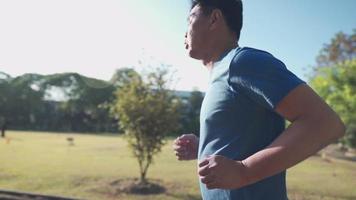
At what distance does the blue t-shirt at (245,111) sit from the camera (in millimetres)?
1563

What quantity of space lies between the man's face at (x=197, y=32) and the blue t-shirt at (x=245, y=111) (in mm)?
180

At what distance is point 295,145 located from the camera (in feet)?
4.76

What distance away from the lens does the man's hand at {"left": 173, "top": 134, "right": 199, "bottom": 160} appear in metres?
2.27

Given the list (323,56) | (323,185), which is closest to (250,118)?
(323,185)

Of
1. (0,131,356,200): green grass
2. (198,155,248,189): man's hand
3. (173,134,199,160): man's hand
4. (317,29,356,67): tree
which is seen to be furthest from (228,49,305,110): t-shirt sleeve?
(317,29,356,67): tree

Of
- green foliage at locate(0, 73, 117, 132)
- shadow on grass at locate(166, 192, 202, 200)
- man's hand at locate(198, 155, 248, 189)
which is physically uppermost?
man's hand at locate(198, 155, 248, 189)

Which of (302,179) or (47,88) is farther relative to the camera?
(47,88)

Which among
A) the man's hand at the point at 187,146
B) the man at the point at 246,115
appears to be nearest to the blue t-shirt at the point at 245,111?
the man at the point at 246,115

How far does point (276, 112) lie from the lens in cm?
159

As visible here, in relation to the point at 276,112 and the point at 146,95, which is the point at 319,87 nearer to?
the point at 146,95

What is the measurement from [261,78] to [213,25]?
43 centimetres

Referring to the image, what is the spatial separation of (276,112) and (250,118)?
11 centimetres

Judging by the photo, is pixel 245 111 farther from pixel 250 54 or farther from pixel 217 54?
pixel 217 54

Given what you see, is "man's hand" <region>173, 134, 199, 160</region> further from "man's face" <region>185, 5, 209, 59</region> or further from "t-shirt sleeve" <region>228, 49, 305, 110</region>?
"t-shirt sleeve" <region>228, 49, 305, 110</region>
